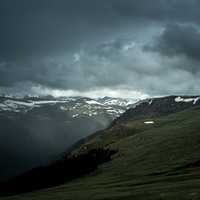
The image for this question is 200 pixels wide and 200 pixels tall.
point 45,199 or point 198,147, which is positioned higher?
point 198,147

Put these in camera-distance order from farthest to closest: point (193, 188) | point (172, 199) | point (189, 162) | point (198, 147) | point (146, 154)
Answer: point (146, 154) < point (198, 147) < point (189, 162) < point (193, 188) < point (172, 199)

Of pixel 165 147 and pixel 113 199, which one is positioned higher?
pixel 165 147

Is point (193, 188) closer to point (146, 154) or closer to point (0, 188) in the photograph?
point (146, 154)

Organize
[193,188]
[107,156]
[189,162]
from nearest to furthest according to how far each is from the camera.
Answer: [193,188] < [189,162] < [107,156]

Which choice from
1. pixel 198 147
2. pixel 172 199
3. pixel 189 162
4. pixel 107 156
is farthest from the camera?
pixel 107 156

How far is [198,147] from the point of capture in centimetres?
15938

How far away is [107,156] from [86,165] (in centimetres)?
1814

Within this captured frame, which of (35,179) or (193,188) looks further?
(35,179)

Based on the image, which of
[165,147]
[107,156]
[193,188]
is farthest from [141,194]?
[107,156]

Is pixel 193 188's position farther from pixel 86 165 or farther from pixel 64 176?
pixel 86 165

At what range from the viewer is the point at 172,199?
2180 inches

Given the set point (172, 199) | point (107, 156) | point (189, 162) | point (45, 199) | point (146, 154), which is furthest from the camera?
point (107, 156)

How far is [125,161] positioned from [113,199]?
102 meters

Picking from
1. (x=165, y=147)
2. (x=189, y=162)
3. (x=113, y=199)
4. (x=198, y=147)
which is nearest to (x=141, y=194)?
(x=113, y=199)
